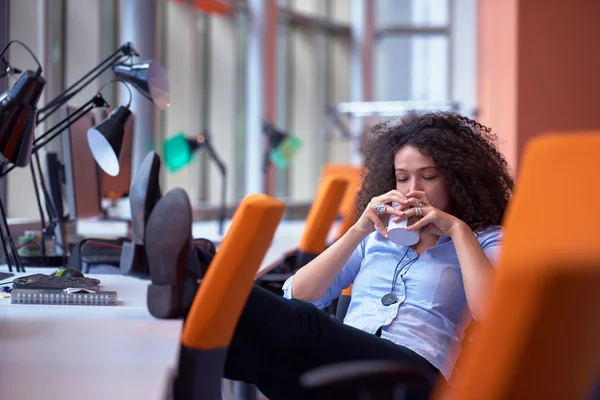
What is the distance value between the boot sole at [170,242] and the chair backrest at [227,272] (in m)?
0.06

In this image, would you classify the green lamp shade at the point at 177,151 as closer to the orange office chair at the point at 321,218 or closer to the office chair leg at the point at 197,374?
the orange office chair at the point at 321,218

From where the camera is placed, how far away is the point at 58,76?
4879mm

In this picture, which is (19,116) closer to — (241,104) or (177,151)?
(177,151)

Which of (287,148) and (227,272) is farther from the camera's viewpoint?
(287,148)

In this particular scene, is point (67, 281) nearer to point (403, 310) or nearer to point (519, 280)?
point (403, 310)

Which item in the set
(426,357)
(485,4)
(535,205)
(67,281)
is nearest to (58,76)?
(67,281)

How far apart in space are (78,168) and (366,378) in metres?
2.06

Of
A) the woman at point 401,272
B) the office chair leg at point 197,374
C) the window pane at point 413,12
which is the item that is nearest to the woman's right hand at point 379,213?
the woman at point 401,272

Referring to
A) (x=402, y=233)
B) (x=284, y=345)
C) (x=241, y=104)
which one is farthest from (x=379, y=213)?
(x=241, y=104)

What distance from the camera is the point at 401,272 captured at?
2.17 m

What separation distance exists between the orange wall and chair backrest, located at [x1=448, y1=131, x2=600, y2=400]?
849 cm

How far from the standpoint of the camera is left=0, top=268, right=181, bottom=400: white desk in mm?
1156

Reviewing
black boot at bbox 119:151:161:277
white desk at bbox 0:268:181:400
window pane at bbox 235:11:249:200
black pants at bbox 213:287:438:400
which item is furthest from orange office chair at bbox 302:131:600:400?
window pane at bbox 235:11:249:200

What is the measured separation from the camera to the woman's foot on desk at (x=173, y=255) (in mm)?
1535
